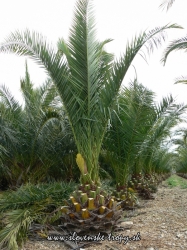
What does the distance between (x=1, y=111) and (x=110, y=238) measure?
12.3 feet

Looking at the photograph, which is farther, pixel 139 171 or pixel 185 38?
pixel 139 171

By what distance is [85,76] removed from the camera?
462 cm

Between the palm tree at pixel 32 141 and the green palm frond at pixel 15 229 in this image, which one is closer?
the green palm frond at pixel 15 229

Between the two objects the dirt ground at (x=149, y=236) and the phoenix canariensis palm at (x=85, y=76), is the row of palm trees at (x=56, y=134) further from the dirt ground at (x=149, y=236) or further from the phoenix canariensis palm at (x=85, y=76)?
the dirt ground at (x=149, y=236)

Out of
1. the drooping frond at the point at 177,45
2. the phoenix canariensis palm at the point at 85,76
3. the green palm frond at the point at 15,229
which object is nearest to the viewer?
the green palm frond at the point at 15,229

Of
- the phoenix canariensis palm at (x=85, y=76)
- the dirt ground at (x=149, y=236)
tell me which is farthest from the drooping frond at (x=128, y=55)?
the dirt ground at (x=149, y=236)

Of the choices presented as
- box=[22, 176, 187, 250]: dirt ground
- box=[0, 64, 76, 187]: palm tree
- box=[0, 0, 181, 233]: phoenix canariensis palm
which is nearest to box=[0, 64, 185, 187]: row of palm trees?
box=[0, 64, 76, 187]: palm tree

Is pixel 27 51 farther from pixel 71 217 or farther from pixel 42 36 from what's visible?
pixel 71 217

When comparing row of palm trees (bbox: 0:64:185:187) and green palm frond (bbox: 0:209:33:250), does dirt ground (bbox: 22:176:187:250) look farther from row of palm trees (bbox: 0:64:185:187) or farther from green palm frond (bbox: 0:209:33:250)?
row of palm trees (bbox: 0:64:185:187)

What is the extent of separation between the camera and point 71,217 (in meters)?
4.19

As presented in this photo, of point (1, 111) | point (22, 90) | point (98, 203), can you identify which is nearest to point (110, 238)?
point (98, 203)

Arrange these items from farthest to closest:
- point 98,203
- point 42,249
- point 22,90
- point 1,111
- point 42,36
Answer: point 22,90 < point 1,111 < point 42,36 < point 98,203 < point 42,249

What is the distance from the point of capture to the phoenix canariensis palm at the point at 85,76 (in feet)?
14.6

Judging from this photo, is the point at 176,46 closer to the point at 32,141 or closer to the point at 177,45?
the point at 177,45
